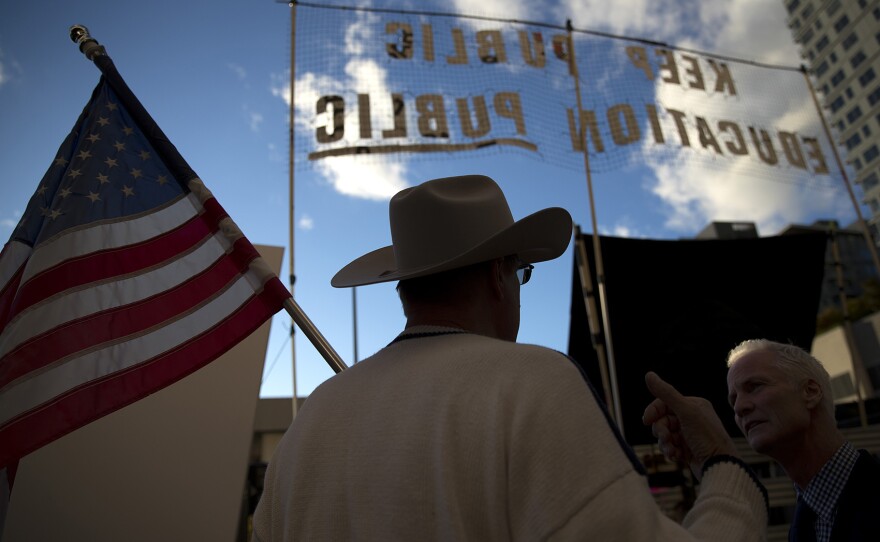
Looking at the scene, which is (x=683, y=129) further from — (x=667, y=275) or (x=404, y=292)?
(x=404, y=292)

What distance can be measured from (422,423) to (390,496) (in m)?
0.13

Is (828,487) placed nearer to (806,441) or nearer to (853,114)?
(806,441)

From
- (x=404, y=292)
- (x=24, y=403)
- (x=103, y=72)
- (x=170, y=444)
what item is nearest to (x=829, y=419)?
(x=404, y=292)

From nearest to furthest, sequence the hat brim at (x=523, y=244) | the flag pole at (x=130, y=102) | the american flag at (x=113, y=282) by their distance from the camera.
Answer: the hat brim at (x=523, y=244), the american flag at (x=113, y=282), the flag pole at (x=130, y=102)

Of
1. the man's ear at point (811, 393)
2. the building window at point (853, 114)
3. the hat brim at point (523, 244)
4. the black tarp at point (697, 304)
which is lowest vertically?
the man's ear at point (811, 393)

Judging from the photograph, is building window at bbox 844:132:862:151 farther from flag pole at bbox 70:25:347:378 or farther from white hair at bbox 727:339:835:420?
flag pole at bbox 70:25:347:378

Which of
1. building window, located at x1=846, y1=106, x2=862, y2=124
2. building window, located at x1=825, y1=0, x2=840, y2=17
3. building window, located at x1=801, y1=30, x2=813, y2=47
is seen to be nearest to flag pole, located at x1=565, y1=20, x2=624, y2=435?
building window, located at x1=846, y1=106, x2=862, y2=124

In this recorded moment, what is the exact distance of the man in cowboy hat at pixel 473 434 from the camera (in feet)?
2.68

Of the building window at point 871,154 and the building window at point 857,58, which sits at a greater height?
the building window at point 857,58

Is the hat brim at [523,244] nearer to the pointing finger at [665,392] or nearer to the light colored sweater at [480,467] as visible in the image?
the light colored sweater at [480,467]

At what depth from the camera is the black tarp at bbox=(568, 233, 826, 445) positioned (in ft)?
21.7

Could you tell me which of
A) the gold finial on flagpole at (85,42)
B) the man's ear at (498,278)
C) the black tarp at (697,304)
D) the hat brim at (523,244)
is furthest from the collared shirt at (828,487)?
the black tarp at (697,304)

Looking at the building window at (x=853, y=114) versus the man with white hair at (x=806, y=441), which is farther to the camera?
the building window at (x=853, y=114)

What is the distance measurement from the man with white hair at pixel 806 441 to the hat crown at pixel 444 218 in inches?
50.3
